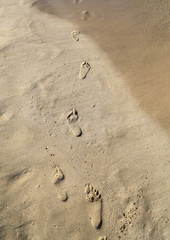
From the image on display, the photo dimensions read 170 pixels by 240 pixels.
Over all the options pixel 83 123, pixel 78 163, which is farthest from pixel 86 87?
pixel 78 163

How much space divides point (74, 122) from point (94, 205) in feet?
3.77

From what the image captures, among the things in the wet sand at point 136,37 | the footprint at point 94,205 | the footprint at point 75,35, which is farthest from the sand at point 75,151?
the footprint at point 75,35

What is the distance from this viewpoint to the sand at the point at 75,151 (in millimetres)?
2090

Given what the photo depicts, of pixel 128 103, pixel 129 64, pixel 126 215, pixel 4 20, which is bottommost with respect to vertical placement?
pixel 126 215

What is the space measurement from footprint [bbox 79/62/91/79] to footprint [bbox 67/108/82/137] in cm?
73

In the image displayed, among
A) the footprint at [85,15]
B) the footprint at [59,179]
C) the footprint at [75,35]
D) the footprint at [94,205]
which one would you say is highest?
the footprint at [85,15]

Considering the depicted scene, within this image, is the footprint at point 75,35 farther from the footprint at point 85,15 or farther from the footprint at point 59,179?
the footprint at point 59,179

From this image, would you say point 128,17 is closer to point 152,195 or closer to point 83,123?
point 83,123

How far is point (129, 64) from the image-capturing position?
11.5ft

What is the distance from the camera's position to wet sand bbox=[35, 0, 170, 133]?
10.3ft

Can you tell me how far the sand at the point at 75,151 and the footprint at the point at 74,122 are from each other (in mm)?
15

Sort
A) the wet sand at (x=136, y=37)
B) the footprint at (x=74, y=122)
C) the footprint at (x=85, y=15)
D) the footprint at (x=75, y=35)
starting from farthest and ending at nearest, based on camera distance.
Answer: the footprint at (x=85, y=15) < the footprint at (x=75, y=35) < the wet sand at (x=136, y=37) < the footprint at (x=74, y=122)

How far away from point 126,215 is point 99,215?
312mm

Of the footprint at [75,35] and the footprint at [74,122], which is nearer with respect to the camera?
the footprint at [74,122]
